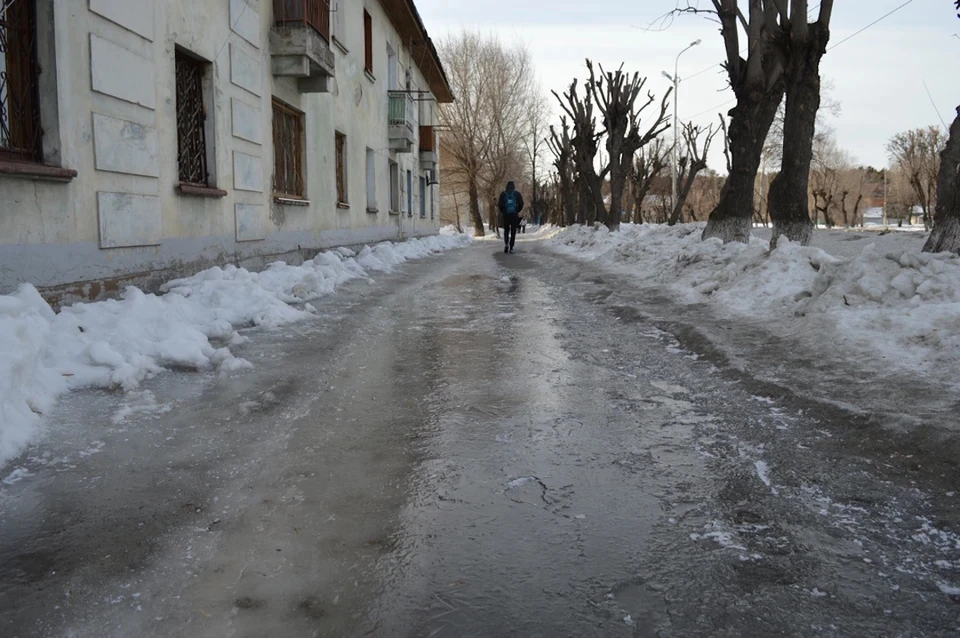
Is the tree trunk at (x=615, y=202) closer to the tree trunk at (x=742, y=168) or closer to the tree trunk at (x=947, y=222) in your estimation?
the tree trunk at (x=742, y=168)

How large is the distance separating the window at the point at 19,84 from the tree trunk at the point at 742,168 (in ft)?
35.2

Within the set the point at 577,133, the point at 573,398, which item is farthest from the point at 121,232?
the point at 577,133

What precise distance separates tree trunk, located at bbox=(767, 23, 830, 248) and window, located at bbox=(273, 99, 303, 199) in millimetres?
7417

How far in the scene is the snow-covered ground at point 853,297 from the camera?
4621mm

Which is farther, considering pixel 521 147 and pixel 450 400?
pixel 521 147

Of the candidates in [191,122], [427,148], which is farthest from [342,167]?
[427,148]

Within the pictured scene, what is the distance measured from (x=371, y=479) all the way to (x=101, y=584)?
41.2 inches

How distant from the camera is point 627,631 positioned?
186 centimetres

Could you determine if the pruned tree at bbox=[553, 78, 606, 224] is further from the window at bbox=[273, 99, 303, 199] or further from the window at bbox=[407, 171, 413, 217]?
the window at bbox=[273, 99, 303, 199]

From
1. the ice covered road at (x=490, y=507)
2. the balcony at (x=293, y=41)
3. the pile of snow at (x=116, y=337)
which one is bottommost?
the ice covered road at (x=490, y=507)

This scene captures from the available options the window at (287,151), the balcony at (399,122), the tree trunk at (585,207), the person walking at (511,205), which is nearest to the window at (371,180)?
the balcony at (399,122)

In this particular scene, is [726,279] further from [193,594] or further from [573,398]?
[193,594]

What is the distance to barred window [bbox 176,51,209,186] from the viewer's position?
8.08 m

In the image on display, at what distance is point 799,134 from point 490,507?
9732 mm
